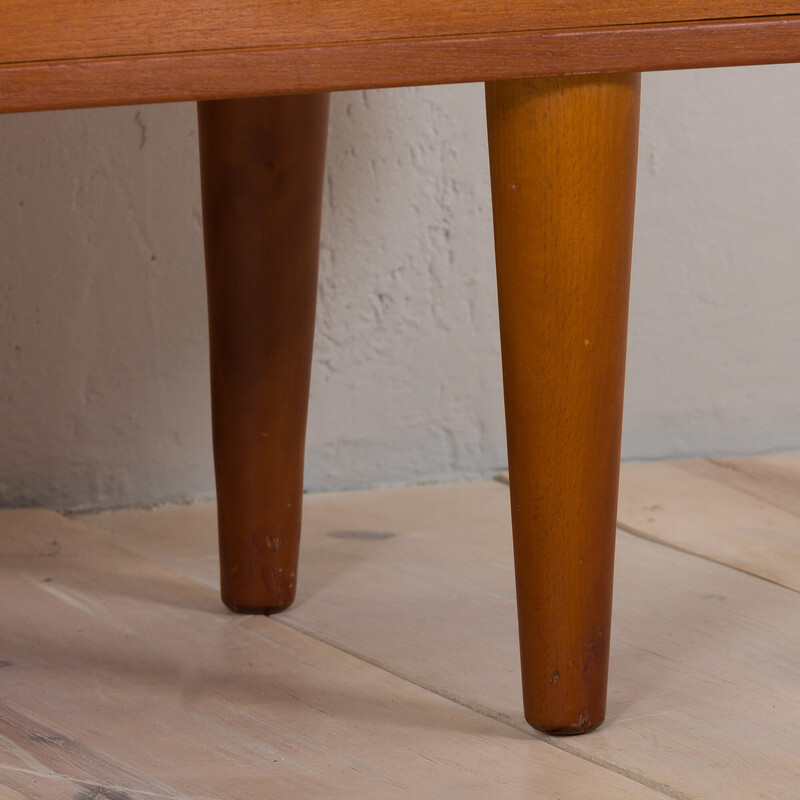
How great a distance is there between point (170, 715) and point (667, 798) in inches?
10.3

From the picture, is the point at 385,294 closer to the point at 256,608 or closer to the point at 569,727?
the point at 256,608

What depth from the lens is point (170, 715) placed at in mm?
670

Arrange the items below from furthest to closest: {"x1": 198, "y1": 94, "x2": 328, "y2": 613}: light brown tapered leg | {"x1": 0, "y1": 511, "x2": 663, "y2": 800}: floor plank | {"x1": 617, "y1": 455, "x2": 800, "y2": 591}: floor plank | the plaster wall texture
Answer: the plaster wall texture → {"x1": 617, "y1": 455, "x2": 800, "y2": 591}: floor plank → {"x1": 198, "y1": 94, "x2": 328, "y2": 613}: light brown tapered leg → {"x1": 0, "y1": 511, "x2": 663, "y2": 800}: floor plank

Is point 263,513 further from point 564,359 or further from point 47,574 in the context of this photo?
point 564,359

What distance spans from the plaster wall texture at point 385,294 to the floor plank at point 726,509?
0.07 m

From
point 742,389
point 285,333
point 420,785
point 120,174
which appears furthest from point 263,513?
point 742,389

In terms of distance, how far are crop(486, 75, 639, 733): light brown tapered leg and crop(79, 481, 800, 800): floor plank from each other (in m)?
0.06

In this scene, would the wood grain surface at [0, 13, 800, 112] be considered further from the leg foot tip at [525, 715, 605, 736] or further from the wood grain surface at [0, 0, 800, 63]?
the leg foot tip at [525, 715, 605, 736]

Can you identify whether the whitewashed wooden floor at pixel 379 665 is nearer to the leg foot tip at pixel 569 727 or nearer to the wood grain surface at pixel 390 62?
the leg foot tip at pixel 569 727

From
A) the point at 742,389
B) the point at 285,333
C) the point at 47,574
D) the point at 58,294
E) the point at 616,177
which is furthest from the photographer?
the point at 742,389

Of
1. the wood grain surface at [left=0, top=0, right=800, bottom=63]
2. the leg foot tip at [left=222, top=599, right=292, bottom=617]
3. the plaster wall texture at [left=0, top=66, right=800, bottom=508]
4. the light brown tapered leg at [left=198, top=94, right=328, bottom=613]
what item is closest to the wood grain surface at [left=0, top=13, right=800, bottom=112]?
the wood grain surface at [left=0, top=0, right=800, bottom=63]

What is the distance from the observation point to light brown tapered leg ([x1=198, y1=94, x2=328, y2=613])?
31.7 inches

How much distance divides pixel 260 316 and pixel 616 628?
0.99 ft

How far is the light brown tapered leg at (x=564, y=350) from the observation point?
1.85 feet
